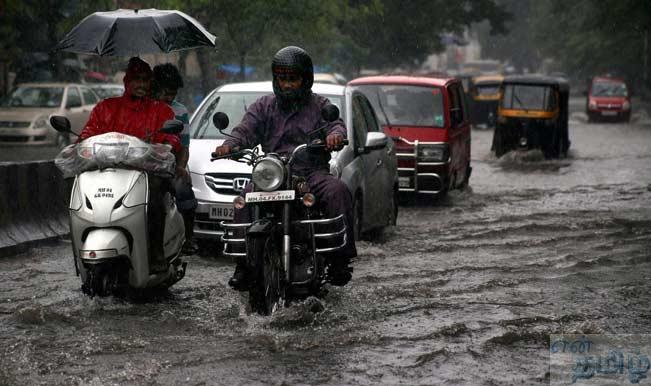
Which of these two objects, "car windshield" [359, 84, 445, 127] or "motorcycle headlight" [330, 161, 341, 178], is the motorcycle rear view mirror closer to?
"motorcycle headlight" [330, 161, 341, 178]

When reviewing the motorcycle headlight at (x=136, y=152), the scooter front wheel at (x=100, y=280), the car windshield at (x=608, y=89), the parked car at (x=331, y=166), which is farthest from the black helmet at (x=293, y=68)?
the car windshield at (x=608, y=89)

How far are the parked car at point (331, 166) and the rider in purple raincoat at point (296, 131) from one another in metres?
2.09

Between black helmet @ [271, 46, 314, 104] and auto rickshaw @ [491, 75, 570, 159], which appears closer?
black helmet @ [271, 46, 314, 104]

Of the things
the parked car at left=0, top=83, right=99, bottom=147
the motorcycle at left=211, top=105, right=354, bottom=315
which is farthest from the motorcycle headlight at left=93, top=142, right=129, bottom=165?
the parked car at left=0, top=83, right=99, bottom=147

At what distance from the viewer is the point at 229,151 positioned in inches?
300

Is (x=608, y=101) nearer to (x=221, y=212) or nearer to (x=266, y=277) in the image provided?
(x=221, y=212)

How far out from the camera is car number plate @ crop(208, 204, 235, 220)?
34.9ft

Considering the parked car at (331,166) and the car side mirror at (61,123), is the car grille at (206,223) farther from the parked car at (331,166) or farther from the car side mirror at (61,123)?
the car side mirror at (61,123)

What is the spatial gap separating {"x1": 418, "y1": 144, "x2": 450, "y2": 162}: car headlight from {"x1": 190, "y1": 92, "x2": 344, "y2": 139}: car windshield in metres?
4.86

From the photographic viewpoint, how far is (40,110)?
27.2 m

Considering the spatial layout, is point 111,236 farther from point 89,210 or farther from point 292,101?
point 292,101

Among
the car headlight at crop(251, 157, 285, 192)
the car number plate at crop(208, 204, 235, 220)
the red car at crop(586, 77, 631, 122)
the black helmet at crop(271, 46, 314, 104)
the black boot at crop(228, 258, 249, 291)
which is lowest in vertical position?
the red car at crop(586, 77, 631, 122)

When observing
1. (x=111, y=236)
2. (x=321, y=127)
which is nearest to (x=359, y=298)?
(x=321, y=127)

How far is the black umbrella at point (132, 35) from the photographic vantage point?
894cm
